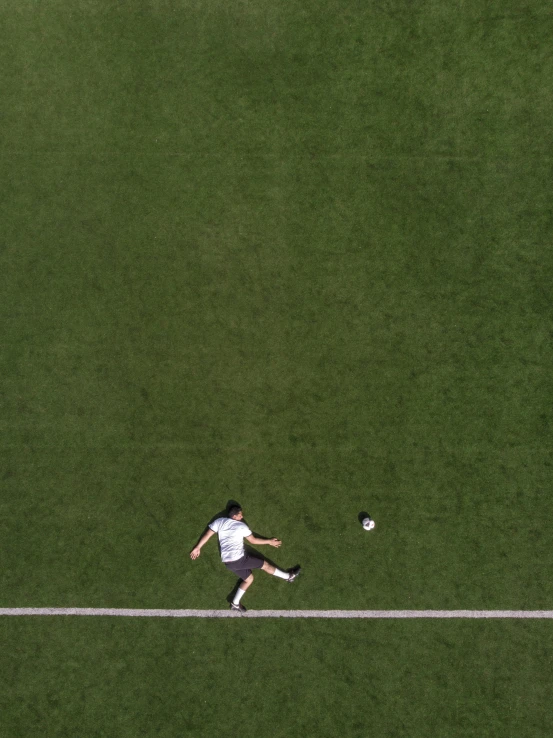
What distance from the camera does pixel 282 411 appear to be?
5.62m

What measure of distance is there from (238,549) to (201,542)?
494 mm

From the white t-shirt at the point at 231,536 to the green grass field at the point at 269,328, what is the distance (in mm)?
257

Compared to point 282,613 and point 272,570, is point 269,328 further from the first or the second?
point 282,613

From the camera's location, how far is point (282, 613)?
5.50 m

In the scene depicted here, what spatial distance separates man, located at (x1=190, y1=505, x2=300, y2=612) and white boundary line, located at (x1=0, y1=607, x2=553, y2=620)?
37 centimetres

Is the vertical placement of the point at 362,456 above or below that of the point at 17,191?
below

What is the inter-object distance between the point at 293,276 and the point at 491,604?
5001 mm

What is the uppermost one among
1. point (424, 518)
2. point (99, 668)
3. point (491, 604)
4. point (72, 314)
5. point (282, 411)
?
point (72, 314)

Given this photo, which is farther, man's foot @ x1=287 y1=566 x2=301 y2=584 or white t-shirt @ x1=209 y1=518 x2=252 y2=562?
man's foot @ x1=287 y1=566 x2=301 y2=584

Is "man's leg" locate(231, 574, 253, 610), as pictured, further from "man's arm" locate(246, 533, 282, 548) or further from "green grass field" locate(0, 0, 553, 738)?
"man's arm" locate(246, 533, 282, 548)

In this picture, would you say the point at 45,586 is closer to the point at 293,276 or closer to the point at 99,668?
the point at 99,668

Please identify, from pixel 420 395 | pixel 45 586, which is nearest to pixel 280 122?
pixel 420 395

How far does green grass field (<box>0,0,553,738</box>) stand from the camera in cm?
547

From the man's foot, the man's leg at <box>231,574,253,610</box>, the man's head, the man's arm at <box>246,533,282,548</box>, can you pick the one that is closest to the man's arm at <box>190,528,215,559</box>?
the man's head
